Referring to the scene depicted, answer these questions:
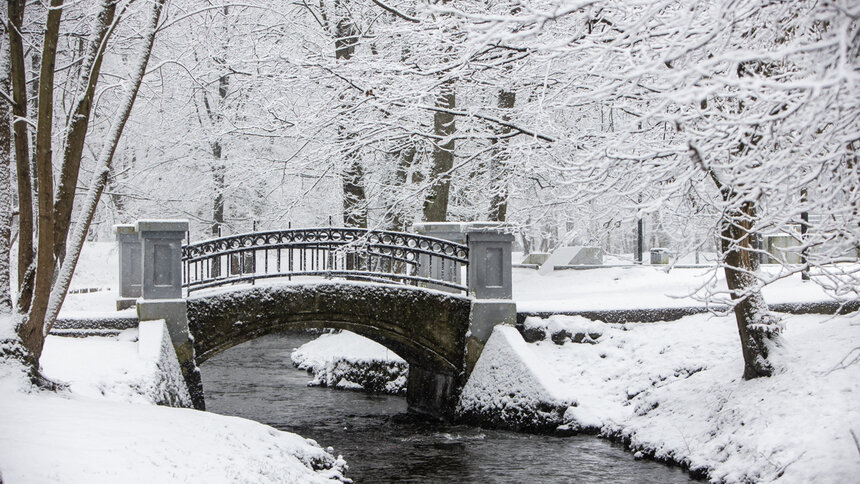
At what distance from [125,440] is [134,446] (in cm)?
13

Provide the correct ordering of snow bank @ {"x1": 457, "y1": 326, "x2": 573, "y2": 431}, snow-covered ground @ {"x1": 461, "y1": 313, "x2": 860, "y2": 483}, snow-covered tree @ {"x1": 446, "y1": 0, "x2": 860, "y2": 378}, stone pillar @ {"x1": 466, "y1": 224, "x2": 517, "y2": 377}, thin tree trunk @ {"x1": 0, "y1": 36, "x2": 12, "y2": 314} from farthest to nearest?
1. stone pillar @ {"x1": 466, "y1": 224, "x2": 517, "y2": 377}
2. snow bank @ {"x1": 457, "y1": 326, "x2": 573, "y2": 431}
3. snow-covered ground @ {"x1": 461, "y1": 313, "x2": 860, "y2": 483}
4. thin tree trunk @ {"x1": 0, "y1": 36, "x2": 12, "y2": 314}
5. snow-covered tree @ {"x1": 446, "y1": 0, "x2": 860, "y2": 378}

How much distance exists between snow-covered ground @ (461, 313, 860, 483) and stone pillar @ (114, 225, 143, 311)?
5.78m

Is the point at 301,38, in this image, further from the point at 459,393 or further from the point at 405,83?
the point at 459,393

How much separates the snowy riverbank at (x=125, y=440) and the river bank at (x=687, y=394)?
3776 millimetres

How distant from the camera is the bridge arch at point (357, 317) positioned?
1259 centimetres

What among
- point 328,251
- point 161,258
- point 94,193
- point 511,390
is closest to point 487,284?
point 511,390

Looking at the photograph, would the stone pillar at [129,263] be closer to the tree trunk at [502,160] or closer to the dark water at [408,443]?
the dark water at [408,443]

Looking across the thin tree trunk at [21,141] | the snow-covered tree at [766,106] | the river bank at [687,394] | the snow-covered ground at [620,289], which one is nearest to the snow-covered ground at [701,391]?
the river bank at [687,394]

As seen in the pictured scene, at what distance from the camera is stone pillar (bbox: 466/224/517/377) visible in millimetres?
13664

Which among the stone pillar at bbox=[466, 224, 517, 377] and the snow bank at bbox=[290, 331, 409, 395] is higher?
the stone pillar at bbox=[466, 224, 517, 377]

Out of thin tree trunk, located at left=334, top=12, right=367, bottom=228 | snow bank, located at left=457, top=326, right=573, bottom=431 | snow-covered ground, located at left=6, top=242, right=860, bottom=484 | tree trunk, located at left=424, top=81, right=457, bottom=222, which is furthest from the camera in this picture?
thin tree trunk, located at left=334, top=12, right=367, bottom=228

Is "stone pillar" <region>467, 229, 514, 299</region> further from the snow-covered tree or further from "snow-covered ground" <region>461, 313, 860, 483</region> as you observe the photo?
the snow-covered tree

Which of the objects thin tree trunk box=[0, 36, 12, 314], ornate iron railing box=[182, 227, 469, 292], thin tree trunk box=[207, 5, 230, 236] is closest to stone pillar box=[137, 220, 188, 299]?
ornate iron railing box=[182, 227, 469, 292]

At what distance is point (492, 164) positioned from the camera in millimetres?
17922
